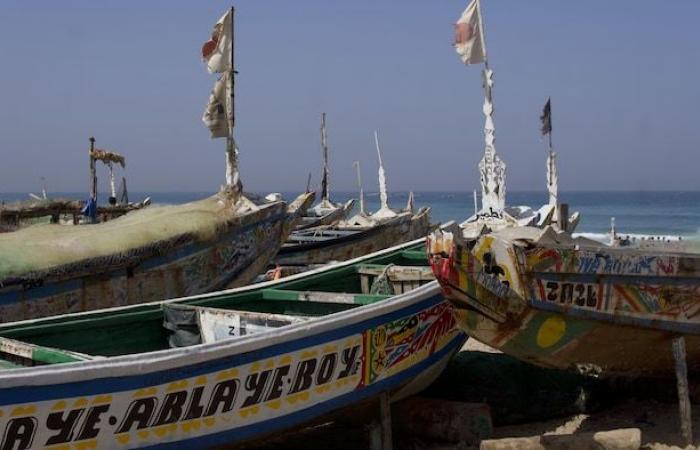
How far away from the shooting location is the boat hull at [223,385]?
4.74m

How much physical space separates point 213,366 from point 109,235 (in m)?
6.57

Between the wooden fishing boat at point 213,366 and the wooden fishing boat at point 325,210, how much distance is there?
14983 millimetres

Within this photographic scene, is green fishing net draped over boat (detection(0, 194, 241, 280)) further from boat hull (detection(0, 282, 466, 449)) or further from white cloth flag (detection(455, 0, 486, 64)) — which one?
boat hull (detection(0, 282, 466, 449))

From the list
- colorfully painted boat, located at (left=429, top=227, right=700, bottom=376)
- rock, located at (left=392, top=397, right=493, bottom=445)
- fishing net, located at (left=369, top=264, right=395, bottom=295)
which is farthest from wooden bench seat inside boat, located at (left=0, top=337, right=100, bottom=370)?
fishing net, located at (left=369, top=264, right=395, bottom=295)

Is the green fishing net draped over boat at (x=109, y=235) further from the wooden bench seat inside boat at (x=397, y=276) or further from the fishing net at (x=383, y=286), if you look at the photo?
the fishing net at (x=383, y=286)

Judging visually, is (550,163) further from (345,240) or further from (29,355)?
(29,355)

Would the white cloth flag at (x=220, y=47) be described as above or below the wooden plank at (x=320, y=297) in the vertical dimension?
above

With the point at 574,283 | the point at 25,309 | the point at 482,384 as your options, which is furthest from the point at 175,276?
the point at 574,283

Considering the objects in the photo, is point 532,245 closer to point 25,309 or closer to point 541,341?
point 541,341

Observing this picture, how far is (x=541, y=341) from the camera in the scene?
7.17 meters

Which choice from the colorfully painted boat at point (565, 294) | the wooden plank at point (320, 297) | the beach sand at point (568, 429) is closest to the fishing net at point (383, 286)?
the wooden plank at point (320, 297)

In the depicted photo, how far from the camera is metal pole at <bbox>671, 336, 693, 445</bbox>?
723cm

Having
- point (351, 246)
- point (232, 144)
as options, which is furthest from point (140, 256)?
point (351, 246)

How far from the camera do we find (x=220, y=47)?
46.3 ft
